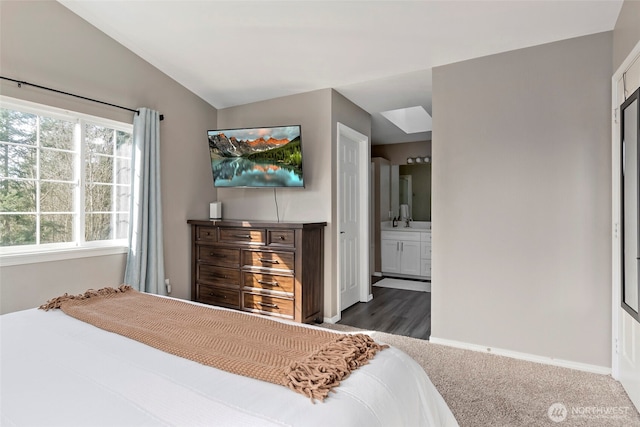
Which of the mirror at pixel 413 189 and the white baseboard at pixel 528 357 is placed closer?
the white baseboard at pixel 528 357

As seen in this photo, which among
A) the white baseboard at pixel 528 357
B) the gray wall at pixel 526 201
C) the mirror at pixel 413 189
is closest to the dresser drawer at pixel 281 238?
the gray wall at pixel 526 201

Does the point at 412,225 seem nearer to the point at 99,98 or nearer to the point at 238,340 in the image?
the point at 99,98

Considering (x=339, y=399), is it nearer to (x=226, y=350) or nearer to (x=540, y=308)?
(x=226, y=350)

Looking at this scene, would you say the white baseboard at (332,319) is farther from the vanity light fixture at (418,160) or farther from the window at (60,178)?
the vanity light fixture at (418,160)

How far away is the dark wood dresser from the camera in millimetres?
3365

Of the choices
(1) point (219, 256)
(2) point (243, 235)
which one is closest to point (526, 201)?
(2) point (243, 235)

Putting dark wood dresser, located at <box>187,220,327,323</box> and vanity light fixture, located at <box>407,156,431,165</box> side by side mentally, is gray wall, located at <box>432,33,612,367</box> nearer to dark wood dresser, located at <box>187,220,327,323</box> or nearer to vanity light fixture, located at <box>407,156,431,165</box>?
dark wood dresser, located at <box>187,220,327,323</box>

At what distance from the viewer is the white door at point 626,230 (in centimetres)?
207

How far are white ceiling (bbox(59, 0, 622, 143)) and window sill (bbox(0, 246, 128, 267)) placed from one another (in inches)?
76.4

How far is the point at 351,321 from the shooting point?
372cm

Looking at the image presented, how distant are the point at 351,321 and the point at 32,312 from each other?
2712 mm

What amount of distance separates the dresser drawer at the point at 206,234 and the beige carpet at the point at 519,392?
2.38 m

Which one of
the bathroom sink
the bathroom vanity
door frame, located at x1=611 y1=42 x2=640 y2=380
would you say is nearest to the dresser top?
door frame, located at x1=611 y1=42 x2=640 y2=380

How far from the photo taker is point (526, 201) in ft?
9.11
